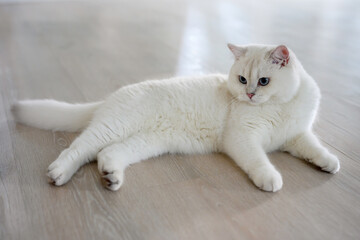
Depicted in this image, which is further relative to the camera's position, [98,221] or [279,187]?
[279,187]

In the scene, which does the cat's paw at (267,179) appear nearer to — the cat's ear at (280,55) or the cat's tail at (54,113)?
the cat's ear at (280,55)

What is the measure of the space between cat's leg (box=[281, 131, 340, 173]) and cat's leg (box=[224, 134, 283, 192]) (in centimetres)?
23

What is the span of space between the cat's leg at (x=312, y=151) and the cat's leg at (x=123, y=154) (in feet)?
Answer: 2.20

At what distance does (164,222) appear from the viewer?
1.31 meters

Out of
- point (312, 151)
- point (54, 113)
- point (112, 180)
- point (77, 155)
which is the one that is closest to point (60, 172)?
point (77, 155)

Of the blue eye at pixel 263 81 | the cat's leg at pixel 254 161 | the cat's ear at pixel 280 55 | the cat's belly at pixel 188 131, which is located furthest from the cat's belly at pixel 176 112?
the cat's ear at pixel 280 55

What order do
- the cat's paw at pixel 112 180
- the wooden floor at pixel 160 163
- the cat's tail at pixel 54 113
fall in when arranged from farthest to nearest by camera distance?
1. the cat's tail at pixel 54 113
2. the cat's paw at pixel 112 180
3. the wooden floor at pixel 160 163

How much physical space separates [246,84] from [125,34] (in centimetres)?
308

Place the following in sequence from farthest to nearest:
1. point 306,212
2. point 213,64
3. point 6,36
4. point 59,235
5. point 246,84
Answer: point 6,36, point 213,64, point 246,84, point 306,212, point 59,235

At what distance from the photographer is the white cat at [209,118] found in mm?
1613

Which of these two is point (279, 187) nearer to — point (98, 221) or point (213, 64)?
point (98, 221)

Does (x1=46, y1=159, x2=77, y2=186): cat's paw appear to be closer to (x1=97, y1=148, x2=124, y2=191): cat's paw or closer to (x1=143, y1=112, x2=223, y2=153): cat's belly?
(x1=97, y1=148, x2=124, y2=191): cat's paw

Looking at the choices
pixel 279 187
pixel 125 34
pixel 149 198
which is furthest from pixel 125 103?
pixel 125 34

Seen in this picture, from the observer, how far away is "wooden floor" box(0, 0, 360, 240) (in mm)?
1296
